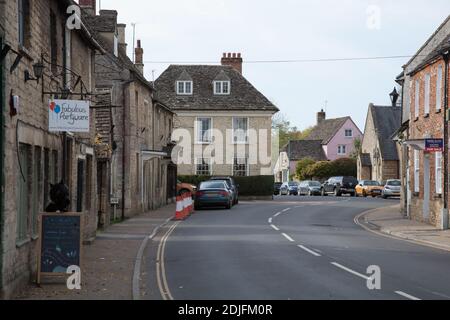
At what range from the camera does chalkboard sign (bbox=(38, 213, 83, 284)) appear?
512 inches

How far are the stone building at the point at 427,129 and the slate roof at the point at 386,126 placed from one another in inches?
1591

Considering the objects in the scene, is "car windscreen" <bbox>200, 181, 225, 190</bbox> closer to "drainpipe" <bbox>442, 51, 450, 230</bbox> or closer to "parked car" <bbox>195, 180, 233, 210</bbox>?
"parked car" <bbox>195, 180, 233, 210</bbox>

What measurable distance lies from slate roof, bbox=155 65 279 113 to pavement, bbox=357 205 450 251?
23.6m

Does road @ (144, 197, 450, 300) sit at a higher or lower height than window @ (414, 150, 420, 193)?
lower

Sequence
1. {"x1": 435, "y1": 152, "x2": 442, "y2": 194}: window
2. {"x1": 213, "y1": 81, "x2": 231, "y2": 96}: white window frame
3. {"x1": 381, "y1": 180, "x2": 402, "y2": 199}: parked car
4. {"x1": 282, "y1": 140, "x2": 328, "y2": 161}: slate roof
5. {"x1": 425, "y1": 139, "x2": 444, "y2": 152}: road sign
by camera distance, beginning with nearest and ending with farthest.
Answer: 1. {"x1": 425, "y1": 139, "x2": 444, "y2": 152}: road sign
2. {"x1": 435, "y1": 152, "x2": 442, "y2": 194}: window
3. {"x1": 381, "y1": 180, "x2": 402, "y2": 199}: parked car
4. {"x1": 213, "y1": 81, "x2": 231, "y2": 96}: white window frame
5. {"x1": 282, "y1": 140, "x2": 328, "y2": 161}: slate roof

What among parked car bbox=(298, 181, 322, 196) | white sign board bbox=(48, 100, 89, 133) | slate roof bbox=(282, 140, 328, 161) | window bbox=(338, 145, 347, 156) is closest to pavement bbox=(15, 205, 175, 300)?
white sign board bbox=(48, 100, 89, 133)

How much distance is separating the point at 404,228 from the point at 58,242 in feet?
55.3

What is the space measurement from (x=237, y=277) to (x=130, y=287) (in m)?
2.08

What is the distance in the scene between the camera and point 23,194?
43.0 feet

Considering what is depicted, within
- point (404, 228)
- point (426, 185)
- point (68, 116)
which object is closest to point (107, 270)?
point (68, 116)

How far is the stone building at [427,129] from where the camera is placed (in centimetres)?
2673

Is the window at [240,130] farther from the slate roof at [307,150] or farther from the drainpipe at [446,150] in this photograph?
the slate roof at [307,150]

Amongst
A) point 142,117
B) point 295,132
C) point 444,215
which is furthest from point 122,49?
point 295,132
